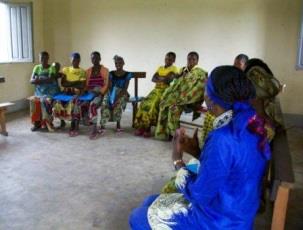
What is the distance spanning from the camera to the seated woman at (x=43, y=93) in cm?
475

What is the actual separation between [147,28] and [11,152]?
3.14 metres

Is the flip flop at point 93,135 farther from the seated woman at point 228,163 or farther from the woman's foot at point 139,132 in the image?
the seated woman at point 228,163

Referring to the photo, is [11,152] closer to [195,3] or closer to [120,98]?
[120,98]

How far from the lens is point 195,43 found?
5.63 meters

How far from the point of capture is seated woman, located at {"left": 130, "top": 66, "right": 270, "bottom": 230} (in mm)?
1253

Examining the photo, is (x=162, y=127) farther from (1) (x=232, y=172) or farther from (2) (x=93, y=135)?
(1) (x=232, y=172)

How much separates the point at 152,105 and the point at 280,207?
129 inches

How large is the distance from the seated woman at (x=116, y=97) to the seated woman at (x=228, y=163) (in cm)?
333

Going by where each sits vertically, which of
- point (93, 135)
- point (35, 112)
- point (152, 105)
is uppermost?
point (152, 105)

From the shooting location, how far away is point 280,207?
1524 mm

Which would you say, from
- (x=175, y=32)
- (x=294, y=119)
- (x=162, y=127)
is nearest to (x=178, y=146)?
(x=162, y=127)

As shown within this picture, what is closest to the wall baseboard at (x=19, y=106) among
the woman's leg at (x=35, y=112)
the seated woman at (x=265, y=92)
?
the woman's leg at (x=35, y=112)

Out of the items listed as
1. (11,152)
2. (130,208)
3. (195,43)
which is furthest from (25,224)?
(195,43)

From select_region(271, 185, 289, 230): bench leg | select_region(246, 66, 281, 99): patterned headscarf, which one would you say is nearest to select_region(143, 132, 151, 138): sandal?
select_region(246, 66, 281, 99): patterned headscarf
